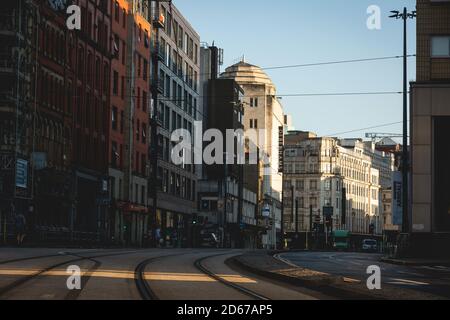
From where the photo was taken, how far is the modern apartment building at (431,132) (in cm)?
4772

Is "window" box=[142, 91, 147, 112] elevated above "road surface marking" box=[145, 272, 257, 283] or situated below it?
above

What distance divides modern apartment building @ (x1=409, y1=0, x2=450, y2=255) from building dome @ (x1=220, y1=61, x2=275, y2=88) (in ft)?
432

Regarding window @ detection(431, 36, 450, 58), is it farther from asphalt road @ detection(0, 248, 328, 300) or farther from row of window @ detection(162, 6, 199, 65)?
row of window @ detection(162, 6, 199, 65)

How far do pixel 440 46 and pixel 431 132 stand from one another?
15.1 feet

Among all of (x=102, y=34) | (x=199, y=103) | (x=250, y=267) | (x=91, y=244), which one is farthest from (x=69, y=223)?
(x=199, y=103)

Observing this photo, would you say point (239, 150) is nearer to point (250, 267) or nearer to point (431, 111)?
point (431, 111)

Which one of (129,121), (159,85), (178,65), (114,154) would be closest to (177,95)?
(178,65)

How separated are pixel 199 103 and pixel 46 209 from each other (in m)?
64.3

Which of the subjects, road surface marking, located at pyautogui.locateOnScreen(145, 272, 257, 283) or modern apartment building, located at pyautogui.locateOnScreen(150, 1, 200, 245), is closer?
road surface marking, located at pyautogui.locateOnScreen(145, 272, 257, 283)

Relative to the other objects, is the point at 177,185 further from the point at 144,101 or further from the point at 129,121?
the point at 129,121

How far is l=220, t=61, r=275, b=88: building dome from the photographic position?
18173cm

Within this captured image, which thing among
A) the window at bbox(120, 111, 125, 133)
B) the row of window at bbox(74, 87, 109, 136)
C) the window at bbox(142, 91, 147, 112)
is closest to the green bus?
the window at bbox(142, 91, 147, 112)

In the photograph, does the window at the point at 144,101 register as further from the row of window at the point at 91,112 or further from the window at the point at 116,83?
the row of window at the point at 91,112

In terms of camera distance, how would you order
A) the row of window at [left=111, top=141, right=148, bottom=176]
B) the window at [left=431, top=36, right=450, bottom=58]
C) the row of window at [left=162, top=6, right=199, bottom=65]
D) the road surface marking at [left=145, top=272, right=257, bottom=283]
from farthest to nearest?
the row of window at [left=162, top=6, right=199, bottom=65] → the row of window at [left=111, top=141, right=148, bottom=176] → the window at [left=431, top=36, right=450, bottom=58] → the road surface marking at [left=145, top=272, right=257, bottom=283]
